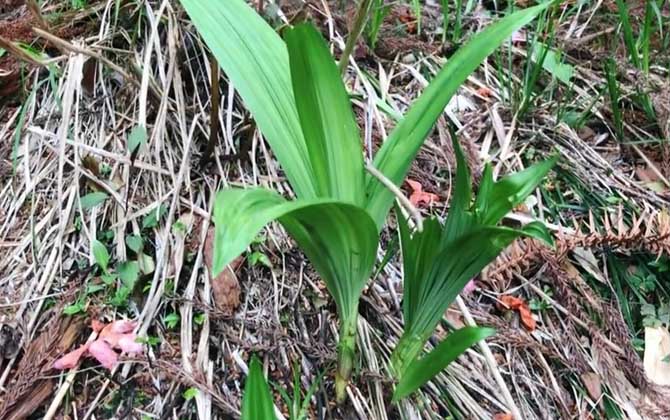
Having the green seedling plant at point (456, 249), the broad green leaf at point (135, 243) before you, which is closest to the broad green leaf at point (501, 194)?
the green seedling plant at point (456, 249)

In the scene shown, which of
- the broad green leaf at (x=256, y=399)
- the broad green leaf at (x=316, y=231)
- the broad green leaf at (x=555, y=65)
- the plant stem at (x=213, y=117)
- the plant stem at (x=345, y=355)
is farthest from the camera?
the broad green leaf at (x=555, y=65)

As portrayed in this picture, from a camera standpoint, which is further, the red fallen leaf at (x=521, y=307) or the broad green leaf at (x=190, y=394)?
the red fallen leaf at (x=521, y=307)

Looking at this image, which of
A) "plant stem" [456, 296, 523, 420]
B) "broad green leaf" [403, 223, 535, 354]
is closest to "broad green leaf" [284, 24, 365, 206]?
"broad green leaf" [403, 223, 535, 354]

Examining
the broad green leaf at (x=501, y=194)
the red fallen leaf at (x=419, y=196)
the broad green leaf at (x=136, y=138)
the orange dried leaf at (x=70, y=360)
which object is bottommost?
the orange dried leaf at (x=70, y=360)

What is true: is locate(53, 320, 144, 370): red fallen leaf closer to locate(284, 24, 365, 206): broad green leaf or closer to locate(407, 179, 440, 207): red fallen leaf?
locate(284, 24, 365, 206): broad green leaf

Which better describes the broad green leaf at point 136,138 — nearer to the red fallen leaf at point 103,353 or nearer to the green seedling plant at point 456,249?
the red fallen leaf at point 103,353

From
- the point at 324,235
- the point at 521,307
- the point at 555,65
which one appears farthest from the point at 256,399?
the point at 555,65

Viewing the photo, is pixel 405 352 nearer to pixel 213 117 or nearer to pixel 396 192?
pixel 396 192
